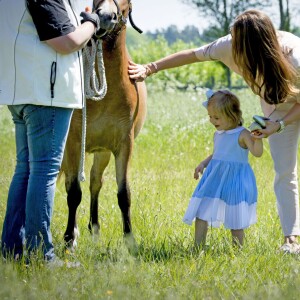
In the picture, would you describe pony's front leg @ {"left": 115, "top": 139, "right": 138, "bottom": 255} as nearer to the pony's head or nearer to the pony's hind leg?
the pony's hind leg

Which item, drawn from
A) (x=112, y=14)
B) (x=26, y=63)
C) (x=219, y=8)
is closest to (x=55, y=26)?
(x=26, y=63)

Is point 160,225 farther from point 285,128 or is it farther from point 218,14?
point 218,14

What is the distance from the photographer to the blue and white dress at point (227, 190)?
509 centimetres

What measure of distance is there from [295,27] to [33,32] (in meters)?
29.8

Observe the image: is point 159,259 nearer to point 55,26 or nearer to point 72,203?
point 72,203

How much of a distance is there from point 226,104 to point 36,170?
59.0 inches

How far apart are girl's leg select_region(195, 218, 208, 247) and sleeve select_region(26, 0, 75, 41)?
1756mm

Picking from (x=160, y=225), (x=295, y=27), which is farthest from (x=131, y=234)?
(x=295, y=27)

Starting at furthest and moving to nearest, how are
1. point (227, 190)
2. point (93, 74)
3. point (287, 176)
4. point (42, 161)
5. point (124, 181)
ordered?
point (124, 181) → point (287, 176) → point (93, 74) → point (227, 190) → point (42, 161)

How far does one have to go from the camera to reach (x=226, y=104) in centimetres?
516

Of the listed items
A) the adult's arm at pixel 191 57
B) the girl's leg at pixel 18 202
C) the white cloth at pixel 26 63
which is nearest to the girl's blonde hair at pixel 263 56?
the adult's arm at pixel 191 57

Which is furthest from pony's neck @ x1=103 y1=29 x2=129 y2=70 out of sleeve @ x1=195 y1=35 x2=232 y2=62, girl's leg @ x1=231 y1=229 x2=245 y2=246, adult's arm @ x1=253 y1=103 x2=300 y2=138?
girl's leg @ x1=231 y1=229 x2=245 y2=246

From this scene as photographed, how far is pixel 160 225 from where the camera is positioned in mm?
5738

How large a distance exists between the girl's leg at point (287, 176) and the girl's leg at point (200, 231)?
67 centimetres
